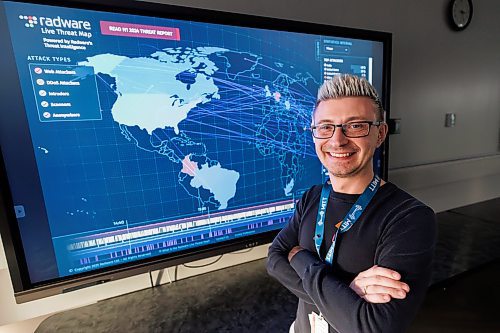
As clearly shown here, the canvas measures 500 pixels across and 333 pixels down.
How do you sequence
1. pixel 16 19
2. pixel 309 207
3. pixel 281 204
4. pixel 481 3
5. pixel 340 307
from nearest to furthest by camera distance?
pixel 340 307
pixel 16 19
pixel 309 207
pixel 281 204
pixel 481 3

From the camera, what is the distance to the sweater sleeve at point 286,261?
912 millimetres

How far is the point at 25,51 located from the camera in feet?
2.88

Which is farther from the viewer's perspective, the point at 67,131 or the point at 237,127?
the point at 237,127

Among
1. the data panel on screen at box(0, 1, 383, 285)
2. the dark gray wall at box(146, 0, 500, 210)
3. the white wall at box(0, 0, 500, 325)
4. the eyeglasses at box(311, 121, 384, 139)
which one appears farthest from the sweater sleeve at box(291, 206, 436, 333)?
the dark gray wall at box(146, 0, 500, 210)

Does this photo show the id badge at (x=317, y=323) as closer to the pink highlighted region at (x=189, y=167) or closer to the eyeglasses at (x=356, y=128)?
the eyeglasses at (x=356, y=128)

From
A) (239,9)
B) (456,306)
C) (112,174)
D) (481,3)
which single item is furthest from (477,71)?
(112,174)

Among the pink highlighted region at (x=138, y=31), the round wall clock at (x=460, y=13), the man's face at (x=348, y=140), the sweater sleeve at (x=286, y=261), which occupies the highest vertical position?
the round wall clock at (x=460, y=13)

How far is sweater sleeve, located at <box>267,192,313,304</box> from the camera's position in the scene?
91 cm

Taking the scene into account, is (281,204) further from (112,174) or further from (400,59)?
(400,59)

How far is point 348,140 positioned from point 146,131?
0.71 metres

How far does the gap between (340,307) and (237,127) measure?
77 centimetres

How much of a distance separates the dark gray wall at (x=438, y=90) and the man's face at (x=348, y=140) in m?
0.95

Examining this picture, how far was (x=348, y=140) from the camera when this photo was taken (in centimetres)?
82

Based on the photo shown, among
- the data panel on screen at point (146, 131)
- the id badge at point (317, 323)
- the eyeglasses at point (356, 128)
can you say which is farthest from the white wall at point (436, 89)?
the eyeglasses at point (356, 128)
